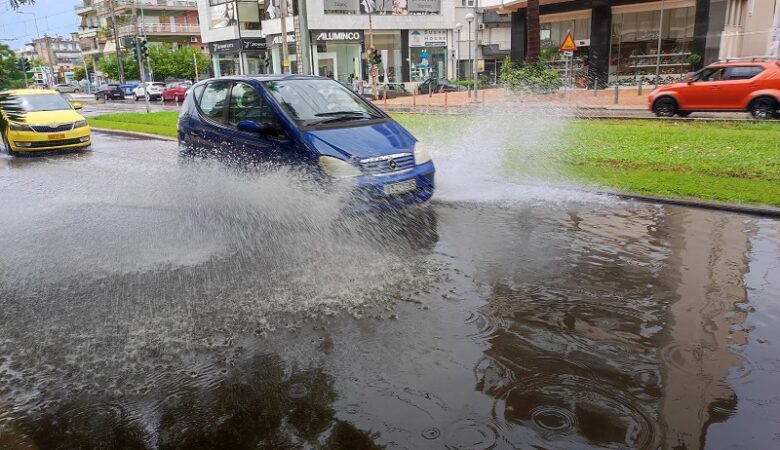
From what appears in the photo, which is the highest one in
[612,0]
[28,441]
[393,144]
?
[612,0]

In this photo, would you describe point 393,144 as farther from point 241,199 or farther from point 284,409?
point 284,409

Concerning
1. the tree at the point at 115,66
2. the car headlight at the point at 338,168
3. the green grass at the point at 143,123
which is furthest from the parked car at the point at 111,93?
the car headlight at the point at 338,168

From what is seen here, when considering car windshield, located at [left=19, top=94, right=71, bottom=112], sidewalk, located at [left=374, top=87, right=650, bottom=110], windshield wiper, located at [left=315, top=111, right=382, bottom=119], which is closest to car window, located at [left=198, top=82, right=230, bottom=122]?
windshield wiper, located at [left=315, top=111, right=382, bottom=119]

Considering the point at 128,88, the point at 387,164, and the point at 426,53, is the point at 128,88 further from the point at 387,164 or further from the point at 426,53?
the point at 387,164

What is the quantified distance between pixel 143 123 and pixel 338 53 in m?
26.9

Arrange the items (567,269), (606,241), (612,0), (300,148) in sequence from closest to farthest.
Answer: (567,269)
(606,241)
(300,148)
(612,0)

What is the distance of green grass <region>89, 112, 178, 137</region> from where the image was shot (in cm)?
1932

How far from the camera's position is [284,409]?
339 centimetres

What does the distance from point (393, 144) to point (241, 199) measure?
85.6 inches

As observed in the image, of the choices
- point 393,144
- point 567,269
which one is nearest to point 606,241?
point 567,269

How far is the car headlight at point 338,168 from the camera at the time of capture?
6602mm

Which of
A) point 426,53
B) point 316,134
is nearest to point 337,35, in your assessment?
point 426,53

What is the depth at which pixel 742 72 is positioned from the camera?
1636cm

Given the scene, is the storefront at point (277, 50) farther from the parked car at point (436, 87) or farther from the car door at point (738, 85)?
the car door at point (738, 85)
